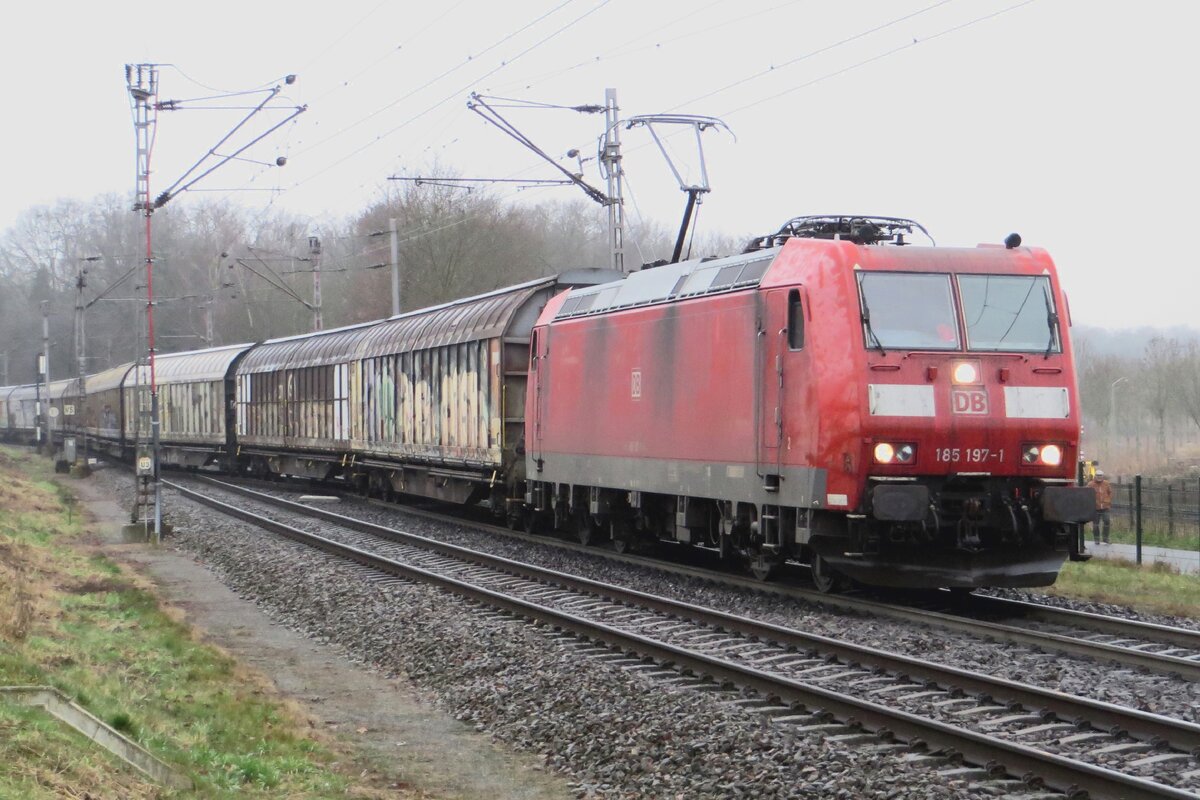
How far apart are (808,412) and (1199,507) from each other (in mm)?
13258

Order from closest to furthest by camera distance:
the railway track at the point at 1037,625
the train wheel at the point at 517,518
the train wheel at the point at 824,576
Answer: the railway track at the point at 1037,625 → the train wheel at the point at 824,576 → the train wheel at the point at 517,518

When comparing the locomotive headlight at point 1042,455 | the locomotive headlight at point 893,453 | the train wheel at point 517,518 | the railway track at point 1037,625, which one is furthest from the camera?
the train wheel at point 517,518

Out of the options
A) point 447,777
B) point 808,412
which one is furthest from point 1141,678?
point 447,777

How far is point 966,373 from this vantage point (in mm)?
11555

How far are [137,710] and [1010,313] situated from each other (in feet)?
27.6

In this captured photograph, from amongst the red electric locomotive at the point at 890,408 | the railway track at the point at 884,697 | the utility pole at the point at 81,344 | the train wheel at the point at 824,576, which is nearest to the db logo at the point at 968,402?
Answer: the red electric locomotive at the point at 890,408

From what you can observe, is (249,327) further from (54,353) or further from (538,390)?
(538,390)

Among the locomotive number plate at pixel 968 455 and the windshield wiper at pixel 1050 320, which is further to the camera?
the windshield wiper at pixel 1050 320

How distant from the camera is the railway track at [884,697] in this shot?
645 cm

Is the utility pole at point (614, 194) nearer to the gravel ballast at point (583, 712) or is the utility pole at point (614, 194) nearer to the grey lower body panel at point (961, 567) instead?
the gravel ballast at point (583, 712)

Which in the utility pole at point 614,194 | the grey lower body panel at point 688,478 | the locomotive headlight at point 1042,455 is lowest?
the grey lower body panel at point 688,478

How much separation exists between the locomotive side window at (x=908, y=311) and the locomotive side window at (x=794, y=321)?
2.14 feet

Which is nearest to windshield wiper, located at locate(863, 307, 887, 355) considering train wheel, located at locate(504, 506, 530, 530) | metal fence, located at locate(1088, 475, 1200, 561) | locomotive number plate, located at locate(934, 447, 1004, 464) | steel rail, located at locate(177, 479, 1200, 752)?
locomotive number plate, located at locate(934, 447, 1004, 464)

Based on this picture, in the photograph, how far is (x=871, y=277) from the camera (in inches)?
461
